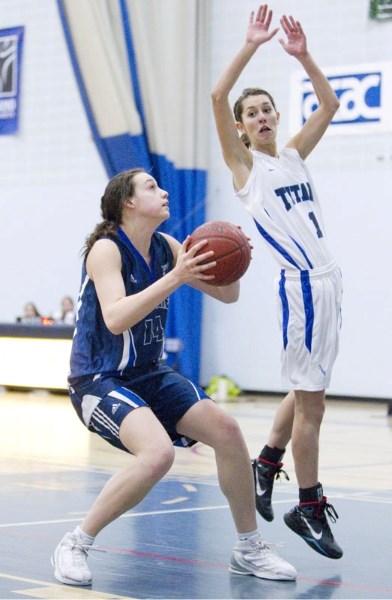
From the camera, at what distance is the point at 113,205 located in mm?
4328

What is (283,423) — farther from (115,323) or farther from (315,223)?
(115,323)

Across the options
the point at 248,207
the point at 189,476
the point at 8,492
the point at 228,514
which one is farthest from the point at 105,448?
the point at 248,207

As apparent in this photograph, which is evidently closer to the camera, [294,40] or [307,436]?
[307,436]

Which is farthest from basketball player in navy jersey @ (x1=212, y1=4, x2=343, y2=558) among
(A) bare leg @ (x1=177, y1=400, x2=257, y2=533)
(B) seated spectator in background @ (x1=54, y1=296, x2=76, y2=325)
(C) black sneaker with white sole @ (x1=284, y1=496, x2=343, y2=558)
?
Result: (B) seated spectator in background @ (x1=54, y1=296, x2=76, y2=325)

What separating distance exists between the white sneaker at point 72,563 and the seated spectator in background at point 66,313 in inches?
454

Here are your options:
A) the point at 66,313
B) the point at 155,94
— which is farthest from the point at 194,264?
the point at 66,313

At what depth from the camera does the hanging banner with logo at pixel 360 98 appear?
1361cm

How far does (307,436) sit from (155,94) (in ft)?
34.7

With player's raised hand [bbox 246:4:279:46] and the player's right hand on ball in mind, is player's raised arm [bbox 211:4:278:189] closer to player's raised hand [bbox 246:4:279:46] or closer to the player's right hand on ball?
player's raised hand [bbox 246:4:279:46]

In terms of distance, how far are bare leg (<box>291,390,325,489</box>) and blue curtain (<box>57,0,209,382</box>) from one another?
32.7 ft

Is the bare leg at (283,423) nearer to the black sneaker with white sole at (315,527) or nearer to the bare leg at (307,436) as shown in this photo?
the bare leg at (307,436)

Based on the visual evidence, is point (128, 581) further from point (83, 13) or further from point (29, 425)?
point (83, 13)

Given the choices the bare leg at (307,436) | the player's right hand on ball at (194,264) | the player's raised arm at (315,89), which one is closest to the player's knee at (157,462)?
the player's right hand on ball at (194,264)

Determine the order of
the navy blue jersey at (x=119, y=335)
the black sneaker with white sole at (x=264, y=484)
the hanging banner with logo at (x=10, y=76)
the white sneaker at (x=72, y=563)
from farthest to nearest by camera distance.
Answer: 1. the hanging banner with logo at (x=10, y=76)
2. the black sneaker with white sole at (x=264, y=484)
3. the navy blue jersey at (x=119, y=335)
4. the white sneaker at (x=72, y=563)
